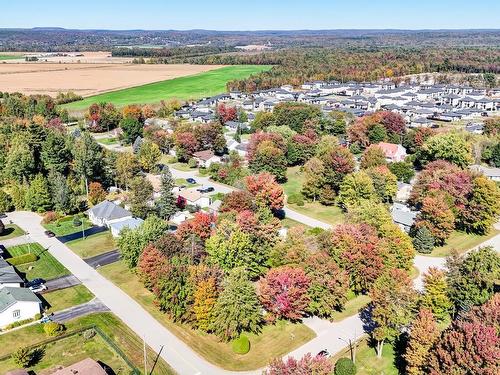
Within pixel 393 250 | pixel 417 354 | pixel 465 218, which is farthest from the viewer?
pixel 465 218

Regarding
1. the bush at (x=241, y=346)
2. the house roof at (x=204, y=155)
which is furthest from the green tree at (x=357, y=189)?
the house roof at (x=204, y=155)

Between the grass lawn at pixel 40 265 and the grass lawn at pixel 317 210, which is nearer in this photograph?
the grass lawn at pixel 40 265

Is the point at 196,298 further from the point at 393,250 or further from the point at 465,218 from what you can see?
the point at 465,218

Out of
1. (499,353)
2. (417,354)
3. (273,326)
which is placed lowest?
(273,326)

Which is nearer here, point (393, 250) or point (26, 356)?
point (26, 356)

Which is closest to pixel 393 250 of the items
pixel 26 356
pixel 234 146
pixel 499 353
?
pixel 499 353

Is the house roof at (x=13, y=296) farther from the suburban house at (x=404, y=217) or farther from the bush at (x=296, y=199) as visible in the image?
the suburban house at (x=404, y=217)

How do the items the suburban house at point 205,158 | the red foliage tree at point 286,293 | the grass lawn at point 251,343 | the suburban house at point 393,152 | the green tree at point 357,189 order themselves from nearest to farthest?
the grass lawn at point 251,343
the red foliage tree at point 286,293
the green tree at point 357,189
the suburban house at point 393,152
the suburban house at point 205,158

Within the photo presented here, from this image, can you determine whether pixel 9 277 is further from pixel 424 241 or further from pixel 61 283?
pixel 424 241

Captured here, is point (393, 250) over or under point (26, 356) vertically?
over
